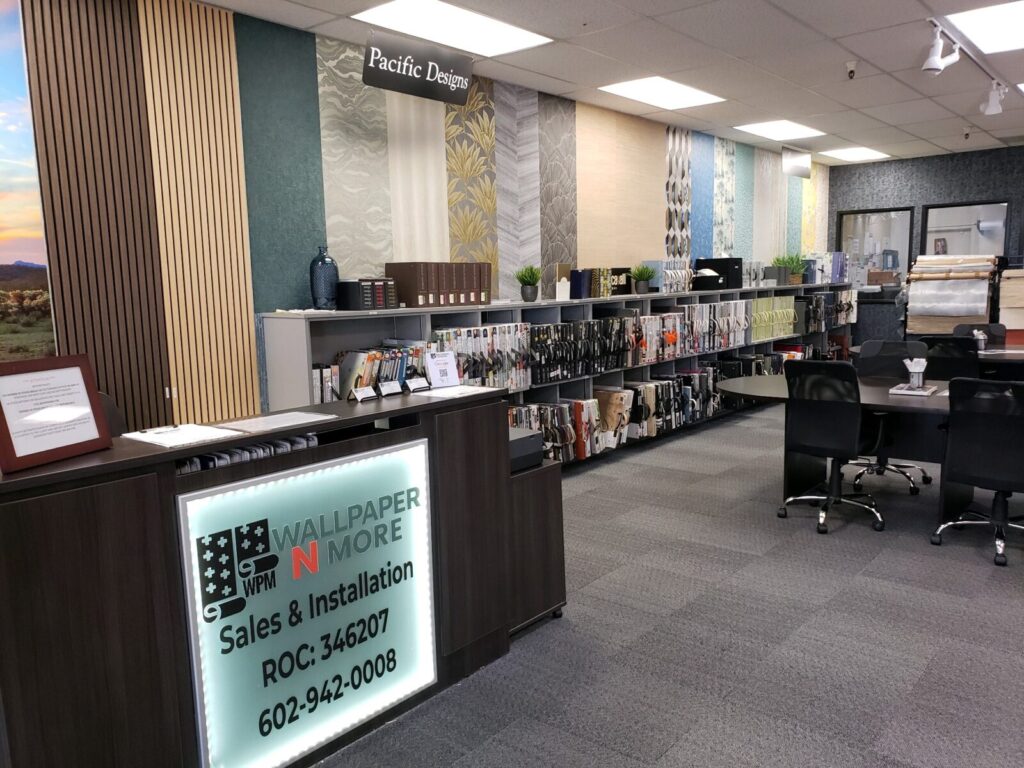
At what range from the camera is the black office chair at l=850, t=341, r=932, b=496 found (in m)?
5.43

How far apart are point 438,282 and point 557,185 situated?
2.16 m

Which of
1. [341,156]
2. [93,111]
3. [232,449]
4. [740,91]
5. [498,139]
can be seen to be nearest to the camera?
[232,449]

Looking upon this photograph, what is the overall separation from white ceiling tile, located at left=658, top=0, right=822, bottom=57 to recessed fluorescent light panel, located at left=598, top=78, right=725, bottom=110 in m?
0.94

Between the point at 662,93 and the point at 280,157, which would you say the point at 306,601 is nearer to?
the point at 280,157

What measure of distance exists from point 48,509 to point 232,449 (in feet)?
1.78

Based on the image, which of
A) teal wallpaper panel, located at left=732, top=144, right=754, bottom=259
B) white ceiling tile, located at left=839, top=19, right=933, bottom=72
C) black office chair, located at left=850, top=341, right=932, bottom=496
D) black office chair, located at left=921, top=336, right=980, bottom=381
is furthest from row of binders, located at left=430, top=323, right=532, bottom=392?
teal wallpaper panel, located at left=732, top=144, right=754, bottom=259

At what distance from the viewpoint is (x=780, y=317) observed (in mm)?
9031

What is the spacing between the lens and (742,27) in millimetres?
4902

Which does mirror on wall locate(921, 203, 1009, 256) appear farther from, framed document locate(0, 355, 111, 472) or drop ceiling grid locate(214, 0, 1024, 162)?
framed document locate(0, 355, 111, 472)

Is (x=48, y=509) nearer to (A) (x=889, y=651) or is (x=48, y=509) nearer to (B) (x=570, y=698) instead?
(B) (x=570, y=698)

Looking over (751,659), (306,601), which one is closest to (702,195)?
(751,659)

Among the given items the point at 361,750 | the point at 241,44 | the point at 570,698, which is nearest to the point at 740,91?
the point at 241,44

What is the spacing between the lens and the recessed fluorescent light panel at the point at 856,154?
10007mm

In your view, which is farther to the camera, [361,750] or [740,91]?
[740,91]
